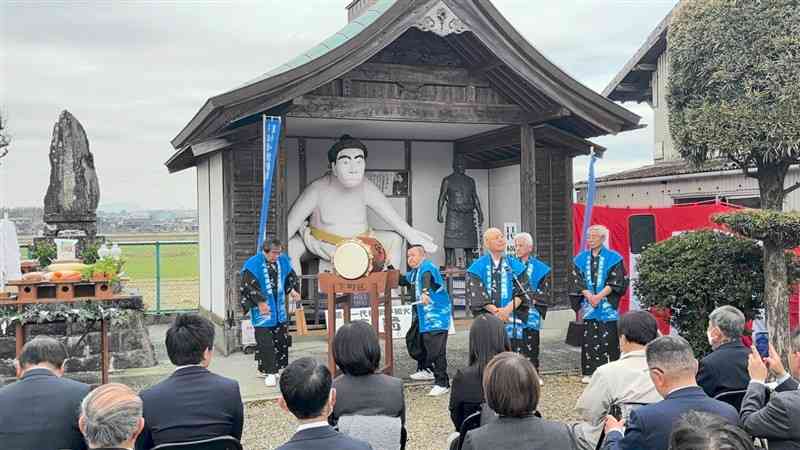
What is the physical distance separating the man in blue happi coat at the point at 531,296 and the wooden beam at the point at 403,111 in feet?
7.64

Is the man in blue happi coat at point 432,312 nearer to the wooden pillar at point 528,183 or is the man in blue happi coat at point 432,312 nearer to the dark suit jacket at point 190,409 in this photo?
the wooden pillar at point 528,183

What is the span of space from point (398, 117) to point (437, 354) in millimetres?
2973

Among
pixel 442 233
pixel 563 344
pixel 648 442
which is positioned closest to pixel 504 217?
pixel 442 233

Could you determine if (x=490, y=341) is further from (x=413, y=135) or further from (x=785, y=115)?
(x=413, y=135)

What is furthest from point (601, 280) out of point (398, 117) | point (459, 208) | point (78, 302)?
point (78, 302)

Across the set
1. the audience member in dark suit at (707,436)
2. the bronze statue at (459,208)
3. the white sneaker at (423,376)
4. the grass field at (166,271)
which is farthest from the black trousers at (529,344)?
the grass field at (166,271)

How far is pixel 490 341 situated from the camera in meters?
3.49

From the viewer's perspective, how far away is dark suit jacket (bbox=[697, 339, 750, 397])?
3.62m

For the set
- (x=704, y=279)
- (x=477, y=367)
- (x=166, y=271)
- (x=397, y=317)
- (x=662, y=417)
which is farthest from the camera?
(x=166, y=271)

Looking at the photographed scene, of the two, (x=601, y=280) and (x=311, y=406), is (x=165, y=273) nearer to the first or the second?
(x=601, y=280)

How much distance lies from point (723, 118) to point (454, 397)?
398cm

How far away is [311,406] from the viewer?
2426mm

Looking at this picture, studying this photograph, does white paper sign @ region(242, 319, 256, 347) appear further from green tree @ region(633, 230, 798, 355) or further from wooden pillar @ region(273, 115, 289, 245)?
green tree @ region(633, 230, 798, 355)

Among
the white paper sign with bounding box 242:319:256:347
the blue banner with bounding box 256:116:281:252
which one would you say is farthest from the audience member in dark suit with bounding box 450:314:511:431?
the white paper sign with bounding box 242:319:256:347
